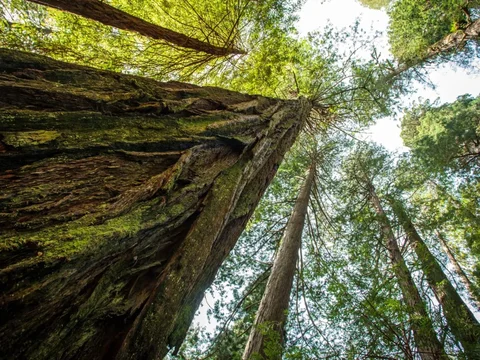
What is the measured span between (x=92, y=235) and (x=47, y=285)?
0.23m

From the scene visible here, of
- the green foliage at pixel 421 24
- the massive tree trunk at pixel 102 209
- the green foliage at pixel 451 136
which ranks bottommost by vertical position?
the massive tree trunk at pixel 102 209

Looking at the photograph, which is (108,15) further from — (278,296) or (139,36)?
(278,296)

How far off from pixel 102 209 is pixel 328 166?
10.1 metres

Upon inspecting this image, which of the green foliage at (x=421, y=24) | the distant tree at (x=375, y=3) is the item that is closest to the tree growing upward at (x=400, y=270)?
the green foliage at (x=421, y=24)

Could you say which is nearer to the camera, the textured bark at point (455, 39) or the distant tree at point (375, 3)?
the textured bark at point (455, 39)

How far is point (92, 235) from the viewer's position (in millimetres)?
1075

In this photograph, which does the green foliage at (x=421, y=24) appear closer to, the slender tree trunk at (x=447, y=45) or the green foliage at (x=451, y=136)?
the slender tree trunk at (x=447, y=45)

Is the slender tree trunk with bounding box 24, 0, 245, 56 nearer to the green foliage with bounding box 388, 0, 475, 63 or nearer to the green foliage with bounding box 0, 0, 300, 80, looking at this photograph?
the green foliage with bounding box 0, 0, 300, 80

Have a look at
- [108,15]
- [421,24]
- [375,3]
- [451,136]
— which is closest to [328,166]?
[451,136]

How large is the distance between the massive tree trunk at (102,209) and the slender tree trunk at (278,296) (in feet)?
4.88

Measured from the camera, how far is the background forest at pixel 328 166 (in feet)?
10.1

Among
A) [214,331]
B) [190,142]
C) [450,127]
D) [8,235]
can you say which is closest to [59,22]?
[190,142]

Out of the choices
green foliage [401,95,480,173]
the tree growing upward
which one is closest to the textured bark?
green foliage [401,95,480,173]

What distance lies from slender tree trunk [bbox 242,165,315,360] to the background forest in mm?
31
